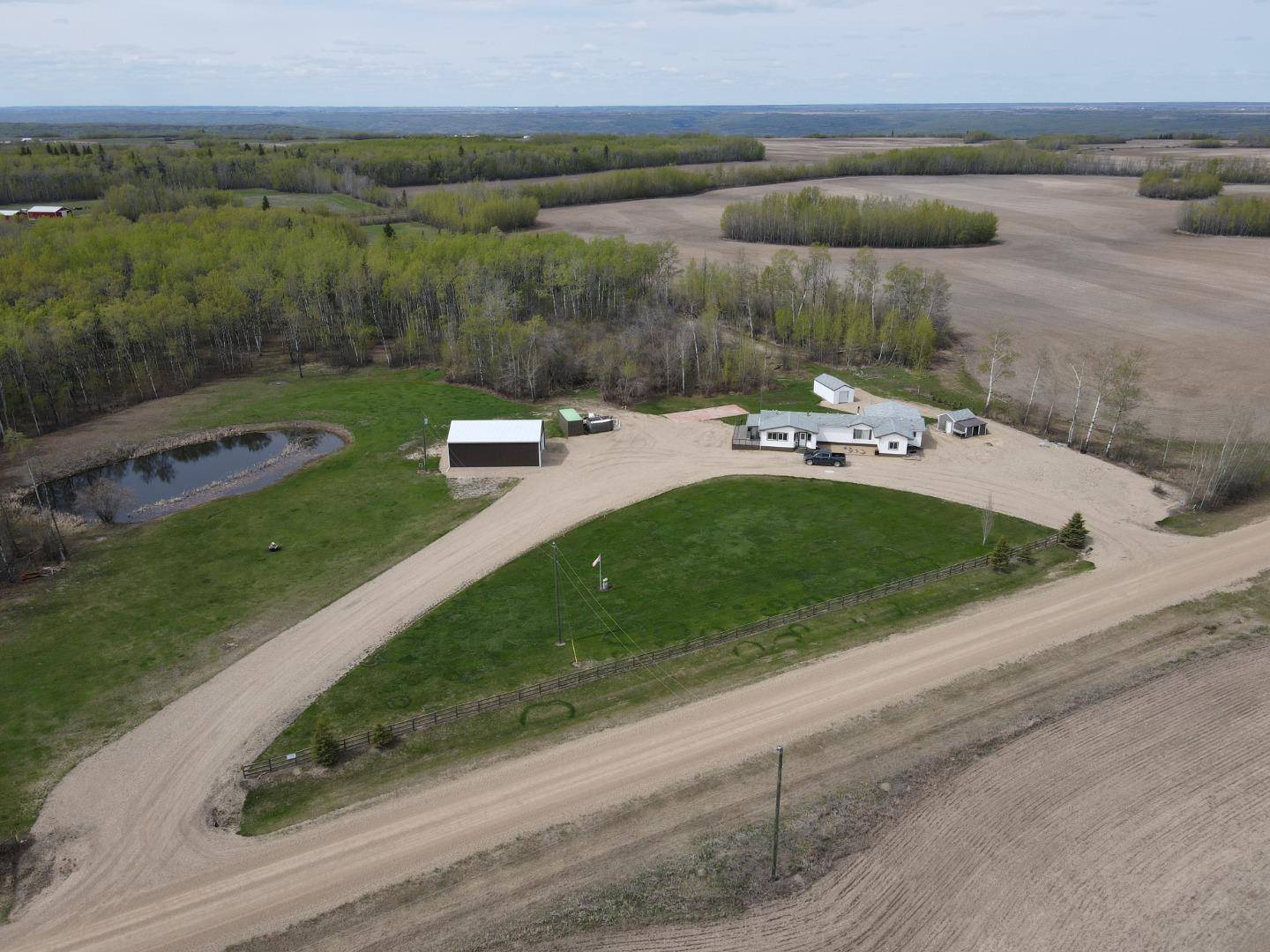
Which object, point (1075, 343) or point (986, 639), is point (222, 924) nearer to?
point (986, 639)

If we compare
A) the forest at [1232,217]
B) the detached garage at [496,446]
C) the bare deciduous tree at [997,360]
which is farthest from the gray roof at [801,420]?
the forest at [1232,217]

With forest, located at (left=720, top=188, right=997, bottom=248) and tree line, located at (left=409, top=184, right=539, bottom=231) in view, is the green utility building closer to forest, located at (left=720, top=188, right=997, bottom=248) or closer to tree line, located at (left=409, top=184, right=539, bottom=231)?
tree line, located at (left=409, top=184, right=539, bottom=231)

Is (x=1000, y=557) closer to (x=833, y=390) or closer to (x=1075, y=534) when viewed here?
(x=1075, y=534)

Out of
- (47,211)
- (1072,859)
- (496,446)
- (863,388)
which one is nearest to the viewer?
(1072,859)

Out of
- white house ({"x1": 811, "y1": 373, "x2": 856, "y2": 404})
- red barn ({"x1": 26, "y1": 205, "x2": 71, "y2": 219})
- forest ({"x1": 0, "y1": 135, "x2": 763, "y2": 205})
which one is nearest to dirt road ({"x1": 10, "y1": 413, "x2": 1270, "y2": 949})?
white house ({"x1": 811, "y1": 373, "x2": 856, "y2": 404})

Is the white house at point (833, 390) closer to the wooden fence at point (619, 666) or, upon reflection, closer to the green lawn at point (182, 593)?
the wooden fence at point (619, 666)

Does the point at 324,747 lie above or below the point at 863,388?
below

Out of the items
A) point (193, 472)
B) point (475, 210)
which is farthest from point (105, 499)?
point (475, 210)
